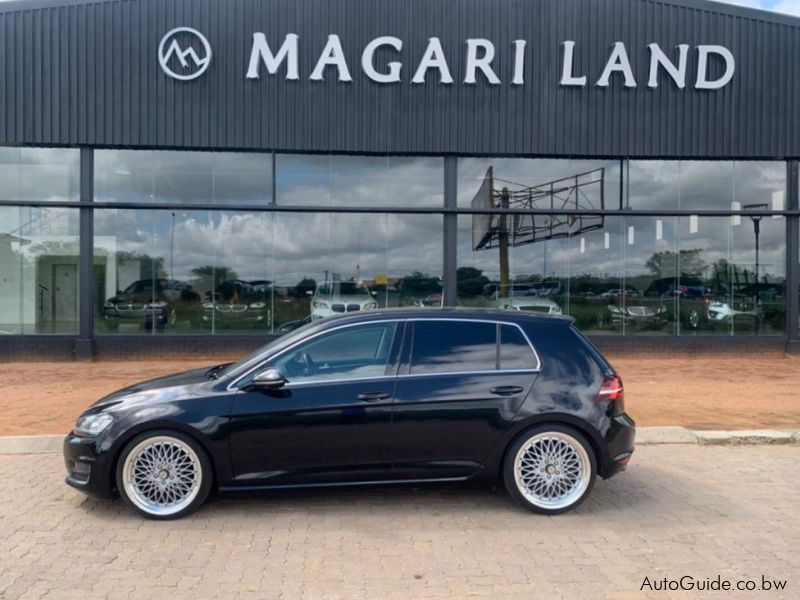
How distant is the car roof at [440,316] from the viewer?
17.5 ft

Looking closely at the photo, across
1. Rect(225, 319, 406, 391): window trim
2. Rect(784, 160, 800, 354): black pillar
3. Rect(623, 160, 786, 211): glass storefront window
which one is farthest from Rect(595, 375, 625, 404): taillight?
Rect(784, 160, 800, 354): black pillar

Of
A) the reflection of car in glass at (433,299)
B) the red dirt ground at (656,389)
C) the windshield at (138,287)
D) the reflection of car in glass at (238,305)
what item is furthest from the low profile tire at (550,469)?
the windshield at (138,287)

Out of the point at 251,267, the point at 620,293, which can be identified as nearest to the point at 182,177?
the point at 251,267

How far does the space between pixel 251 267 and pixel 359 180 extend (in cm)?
316

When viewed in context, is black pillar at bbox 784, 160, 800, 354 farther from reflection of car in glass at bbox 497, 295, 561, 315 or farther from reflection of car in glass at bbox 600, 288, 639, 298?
reflection of car in glass at bbox 497, 295, 561, 315

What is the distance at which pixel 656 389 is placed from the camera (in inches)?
441

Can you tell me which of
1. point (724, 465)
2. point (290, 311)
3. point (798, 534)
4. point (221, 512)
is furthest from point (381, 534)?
point (290, 311)

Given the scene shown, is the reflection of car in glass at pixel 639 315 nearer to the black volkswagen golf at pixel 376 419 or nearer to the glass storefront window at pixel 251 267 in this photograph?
the glass storefront window at pixel 251 267

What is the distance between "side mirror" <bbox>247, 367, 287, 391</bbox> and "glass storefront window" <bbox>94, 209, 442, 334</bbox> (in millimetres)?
9731

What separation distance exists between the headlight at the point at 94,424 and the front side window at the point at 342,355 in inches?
52.0

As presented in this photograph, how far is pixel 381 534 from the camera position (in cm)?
475

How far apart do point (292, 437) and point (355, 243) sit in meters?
10.5

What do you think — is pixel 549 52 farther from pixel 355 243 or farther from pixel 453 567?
pixel 453 567

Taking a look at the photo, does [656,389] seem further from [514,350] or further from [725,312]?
[514,350]
